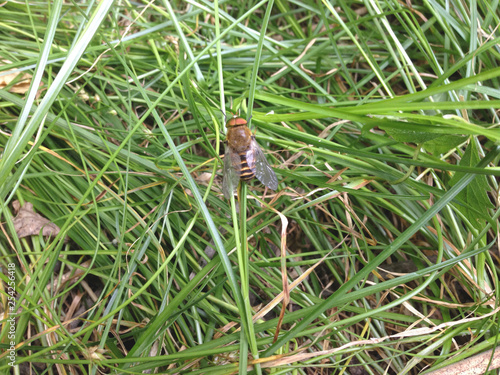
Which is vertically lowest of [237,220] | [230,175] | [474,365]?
[474,365]

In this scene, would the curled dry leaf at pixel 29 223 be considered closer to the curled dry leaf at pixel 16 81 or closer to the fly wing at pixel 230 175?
the curled dry leaf at pixel 16 81

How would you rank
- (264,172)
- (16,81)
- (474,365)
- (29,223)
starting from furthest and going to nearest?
(16,81)
(29,223)
(264,172)
(474,365)

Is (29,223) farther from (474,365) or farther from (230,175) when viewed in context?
(474,365)

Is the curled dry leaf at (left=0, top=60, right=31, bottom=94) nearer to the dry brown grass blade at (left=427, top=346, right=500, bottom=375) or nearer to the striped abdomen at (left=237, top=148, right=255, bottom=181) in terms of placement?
the striped abdomen at (left=237, top=148, right=255, bottom=181)

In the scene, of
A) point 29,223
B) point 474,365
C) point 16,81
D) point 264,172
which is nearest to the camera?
point 474,365

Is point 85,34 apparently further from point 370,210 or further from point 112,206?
point 370,210

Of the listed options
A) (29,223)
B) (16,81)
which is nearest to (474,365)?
(29,223)

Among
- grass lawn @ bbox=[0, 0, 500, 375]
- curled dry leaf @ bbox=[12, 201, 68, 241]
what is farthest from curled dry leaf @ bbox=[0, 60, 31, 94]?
curled dry leaf @ bbox=[12, 201, 68, 241]
